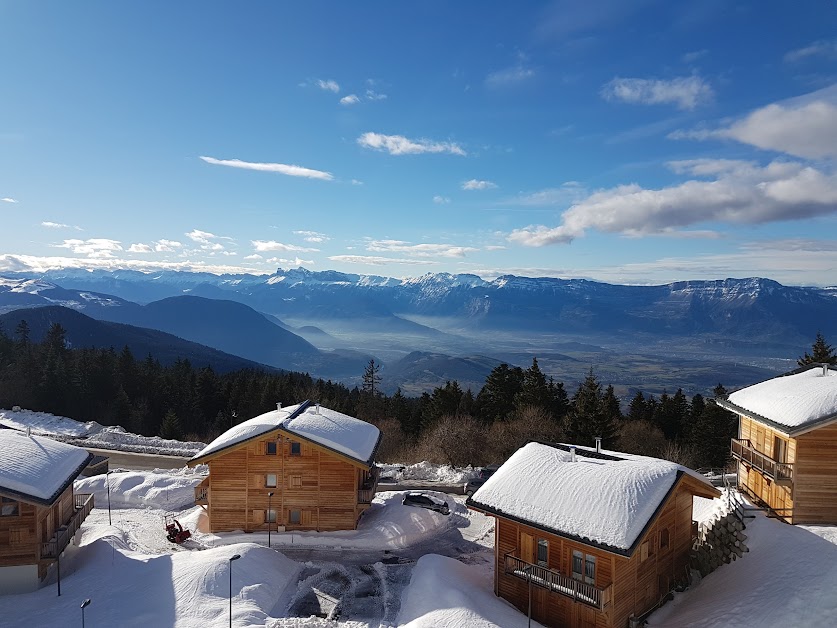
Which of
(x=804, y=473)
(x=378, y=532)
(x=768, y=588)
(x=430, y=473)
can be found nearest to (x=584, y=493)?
(x=768, y=588)

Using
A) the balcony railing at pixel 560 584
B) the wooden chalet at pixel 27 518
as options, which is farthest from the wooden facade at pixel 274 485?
the balcony railing at pixel 560 584

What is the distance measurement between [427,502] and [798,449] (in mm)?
21372

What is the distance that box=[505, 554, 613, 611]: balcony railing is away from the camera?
21.4 meters

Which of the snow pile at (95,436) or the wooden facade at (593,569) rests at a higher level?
the wooden facade at (593,569)

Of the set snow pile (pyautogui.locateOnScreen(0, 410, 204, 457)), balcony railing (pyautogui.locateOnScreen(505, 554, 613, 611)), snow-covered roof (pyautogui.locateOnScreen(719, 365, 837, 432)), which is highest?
snow-covered roof (pyautogui.locateOnScreen(719, 365, 837, 432))

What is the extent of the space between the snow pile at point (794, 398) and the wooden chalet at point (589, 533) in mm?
5234

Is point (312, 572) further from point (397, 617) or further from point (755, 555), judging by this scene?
point (755, 555)

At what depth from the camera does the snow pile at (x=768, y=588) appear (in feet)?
67.0

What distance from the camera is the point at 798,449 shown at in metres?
25.6

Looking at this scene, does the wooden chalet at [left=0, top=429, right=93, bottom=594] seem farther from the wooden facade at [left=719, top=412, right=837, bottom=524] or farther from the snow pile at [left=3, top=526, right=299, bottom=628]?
the wooden facade at [left=719, top=412, right=837, bottom=524]

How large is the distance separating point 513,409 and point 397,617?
4414 cm

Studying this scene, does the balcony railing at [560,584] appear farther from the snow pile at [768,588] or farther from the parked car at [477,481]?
the parked car at [477,481]

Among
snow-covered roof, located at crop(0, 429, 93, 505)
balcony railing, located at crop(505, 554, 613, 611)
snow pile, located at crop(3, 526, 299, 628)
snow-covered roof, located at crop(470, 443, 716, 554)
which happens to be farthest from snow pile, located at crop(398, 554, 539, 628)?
snow-covered roof, located at crop(0, 429, 93, 505)

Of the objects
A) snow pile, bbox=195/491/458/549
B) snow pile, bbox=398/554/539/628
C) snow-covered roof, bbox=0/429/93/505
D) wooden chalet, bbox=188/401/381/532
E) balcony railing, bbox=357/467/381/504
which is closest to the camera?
snow pile, bbox=398/554/539/628
